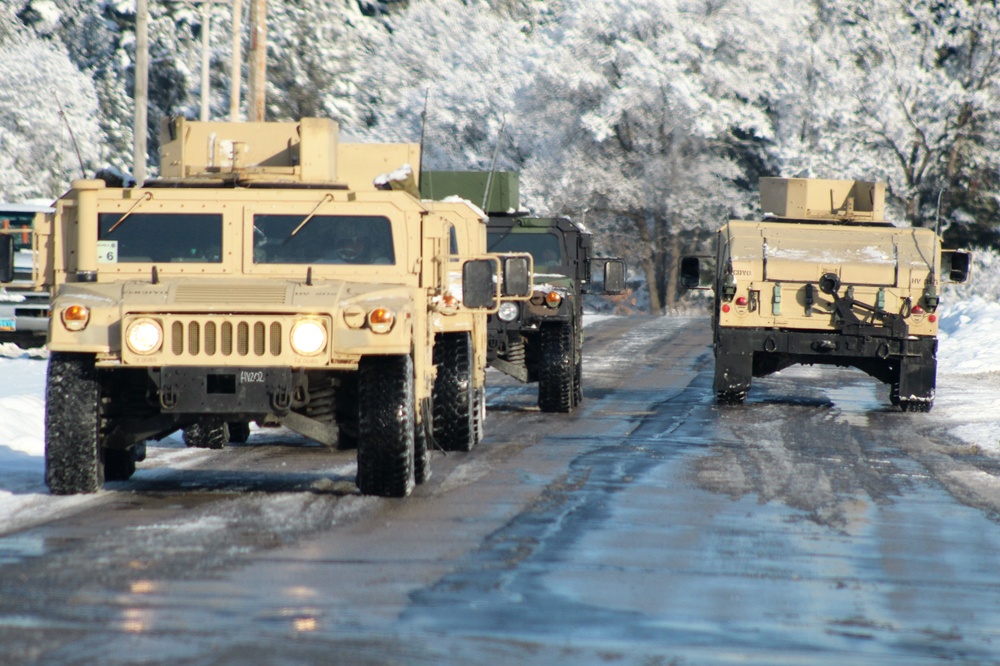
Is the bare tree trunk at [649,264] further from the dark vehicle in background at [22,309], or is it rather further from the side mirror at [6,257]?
the side mirror at [6,257]

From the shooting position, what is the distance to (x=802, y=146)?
49.7 meters

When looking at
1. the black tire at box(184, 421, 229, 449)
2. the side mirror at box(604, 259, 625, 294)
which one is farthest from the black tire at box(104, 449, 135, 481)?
the side mirror at box(604, 259, 625, 294)

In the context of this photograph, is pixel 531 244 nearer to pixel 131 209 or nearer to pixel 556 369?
pixel 556 369

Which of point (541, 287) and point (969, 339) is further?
point (969, 339)

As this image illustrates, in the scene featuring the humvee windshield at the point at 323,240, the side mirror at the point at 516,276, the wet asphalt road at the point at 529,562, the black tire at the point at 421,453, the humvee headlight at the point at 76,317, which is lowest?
the wet asphalt road at the point at 529,562

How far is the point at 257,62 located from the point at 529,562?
18.1 metres

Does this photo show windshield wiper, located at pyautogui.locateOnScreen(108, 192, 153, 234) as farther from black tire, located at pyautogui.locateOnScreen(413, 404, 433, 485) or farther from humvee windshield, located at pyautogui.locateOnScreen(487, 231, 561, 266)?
humvee windshield, located at pyautogui.locateOnScreen(487, 231, 561, 266)

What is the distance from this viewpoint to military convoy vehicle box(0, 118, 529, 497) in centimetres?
891

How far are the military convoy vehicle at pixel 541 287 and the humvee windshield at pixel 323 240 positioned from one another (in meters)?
5.96

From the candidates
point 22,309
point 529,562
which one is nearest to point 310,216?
point 529,562

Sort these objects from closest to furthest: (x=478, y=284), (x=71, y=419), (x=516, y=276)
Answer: (x=71, y=419) → (x=478, y=284) → (x=516, y=276)

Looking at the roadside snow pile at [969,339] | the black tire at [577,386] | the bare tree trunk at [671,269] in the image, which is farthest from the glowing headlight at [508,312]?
the bare tree trunk at [671,269]

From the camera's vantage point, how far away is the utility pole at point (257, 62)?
24.1 metres

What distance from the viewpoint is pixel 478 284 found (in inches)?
420
